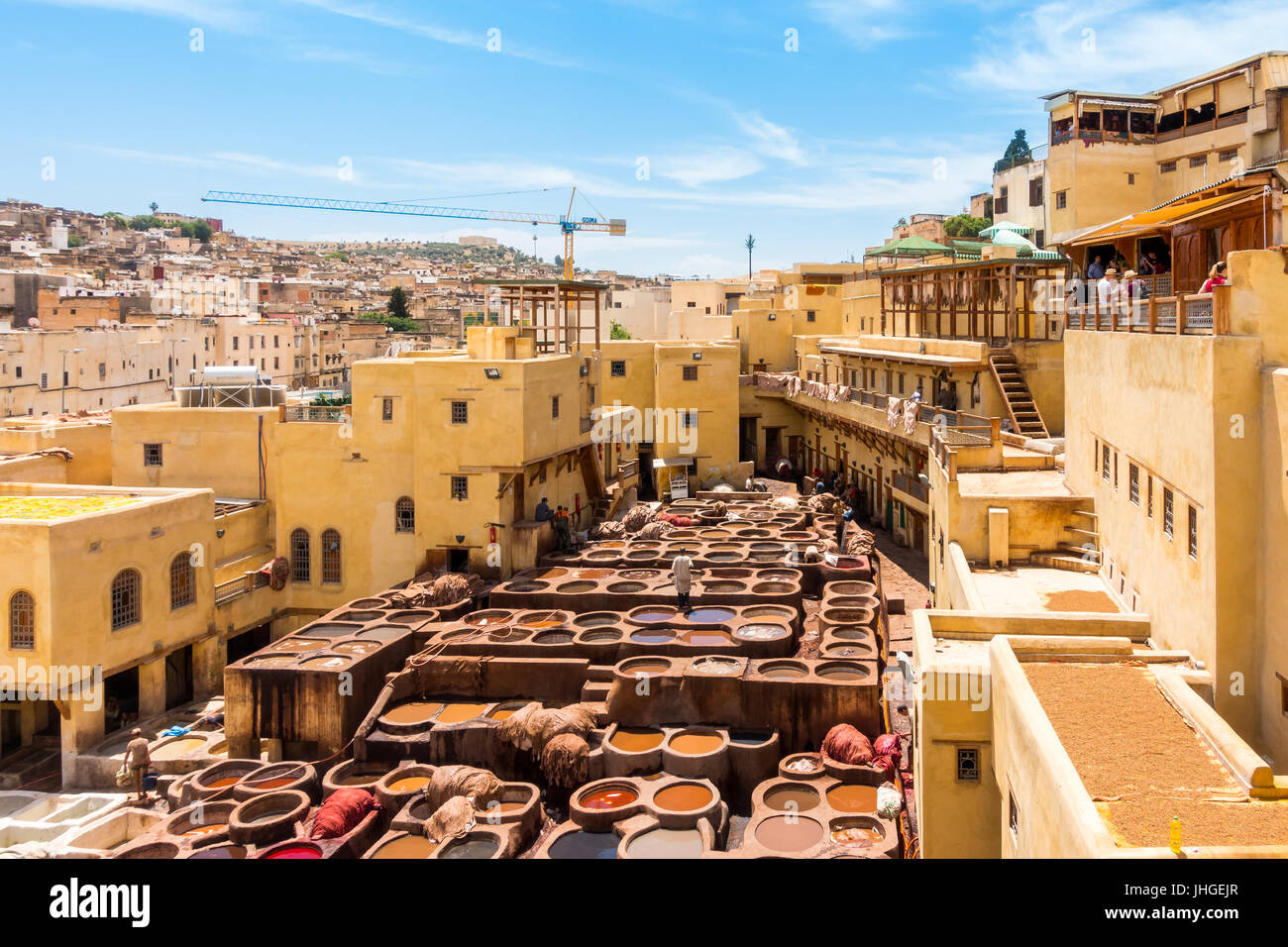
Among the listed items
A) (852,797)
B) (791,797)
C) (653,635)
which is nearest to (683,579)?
(653,635)

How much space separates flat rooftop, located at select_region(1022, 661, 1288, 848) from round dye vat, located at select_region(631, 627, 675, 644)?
12.0 metres

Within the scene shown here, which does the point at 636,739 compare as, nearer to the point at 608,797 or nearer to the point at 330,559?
the point at 608,797

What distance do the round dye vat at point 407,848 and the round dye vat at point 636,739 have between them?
3920mm

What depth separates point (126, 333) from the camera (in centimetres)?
5838

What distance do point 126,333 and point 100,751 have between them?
134 feet

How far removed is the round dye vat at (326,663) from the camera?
22.8m

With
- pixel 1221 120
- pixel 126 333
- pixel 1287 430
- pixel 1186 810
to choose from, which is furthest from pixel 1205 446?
pixel 126 333

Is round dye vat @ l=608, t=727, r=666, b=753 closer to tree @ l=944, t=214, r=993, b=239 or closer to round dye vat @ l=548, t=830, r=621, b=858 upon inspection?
round dye vat @ l=548, t=830, r=621, b=858

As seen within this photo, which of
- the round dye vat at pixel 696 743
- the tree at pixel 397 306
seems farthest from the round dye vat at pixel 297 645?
the tree at pixel 397 306

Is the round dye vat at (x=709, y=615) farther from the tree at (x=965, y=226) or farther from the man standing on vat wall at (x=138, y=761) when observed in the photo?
the tree at (x=965, y=226)

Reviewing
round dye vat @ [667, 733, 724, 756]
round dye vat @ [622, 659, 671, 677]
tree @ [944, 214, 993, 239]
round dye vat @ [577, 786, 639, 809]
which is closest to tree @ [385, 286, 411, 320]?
tree @ [944, 214, 993, 239]

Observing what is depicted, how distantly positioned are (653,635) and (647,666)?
2.18 m
